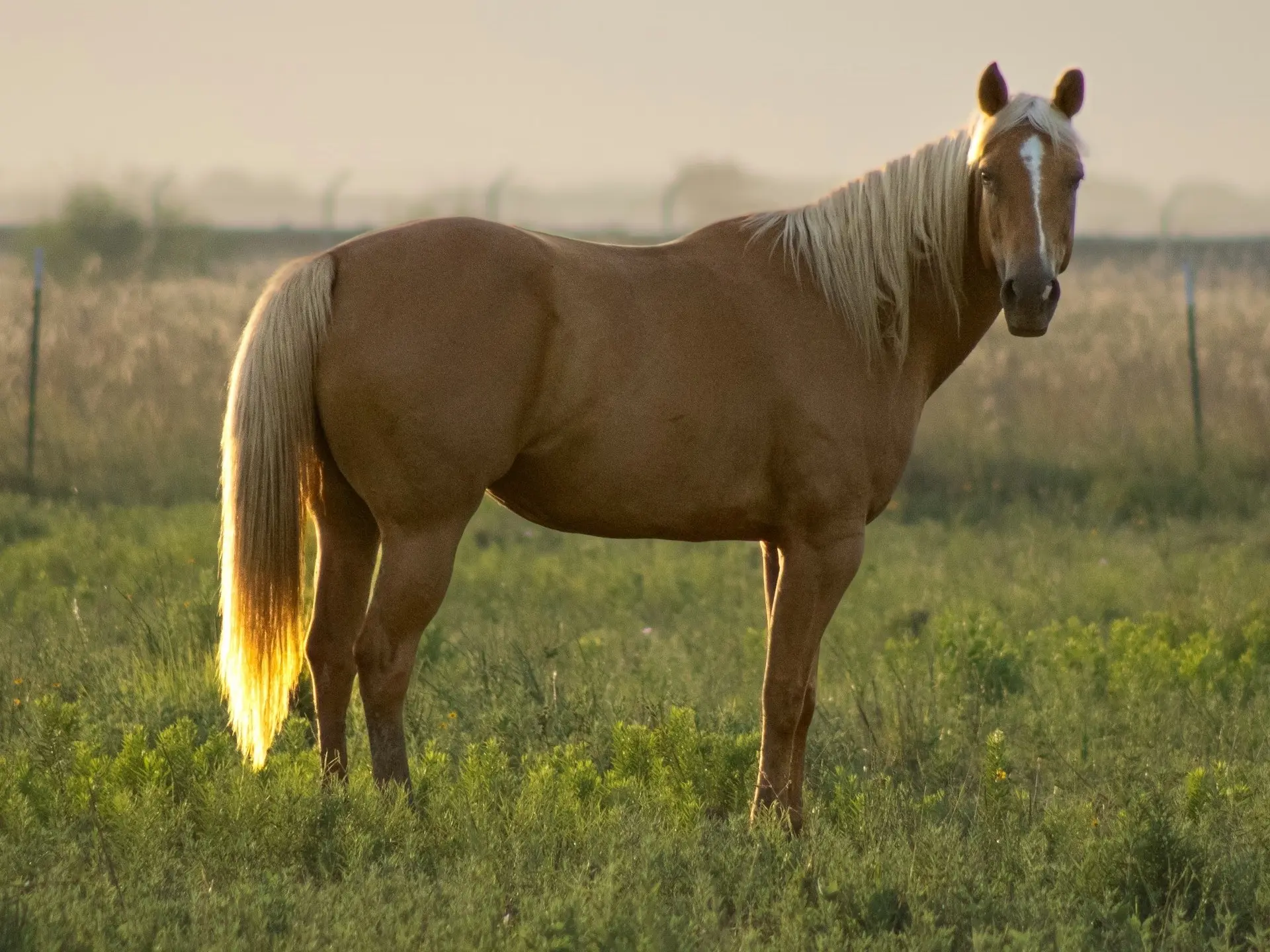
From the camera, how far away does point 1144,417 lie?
11.6 metres

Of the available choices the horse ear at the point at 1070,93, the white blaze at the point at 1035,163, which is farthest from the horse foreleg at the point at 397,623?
the horse ear at the point at 1070,93

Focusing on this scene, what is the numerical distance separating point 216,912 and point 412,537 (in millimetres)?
1190

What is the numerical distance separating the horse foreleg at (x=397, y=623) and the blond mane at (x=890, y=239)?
1.37 m

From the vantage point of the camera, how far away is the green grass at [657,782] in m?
3.11

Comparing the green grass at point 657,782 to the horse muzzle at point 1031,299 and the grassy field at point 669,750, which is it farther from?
the horse muzzle at point 1031,299

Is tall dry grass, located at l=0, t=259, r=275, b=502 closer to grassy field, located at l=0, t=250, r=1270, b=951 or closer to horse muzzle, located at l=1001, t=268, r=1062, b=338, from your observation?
grassy field, located at l=0, t=250, r=1270, b=951

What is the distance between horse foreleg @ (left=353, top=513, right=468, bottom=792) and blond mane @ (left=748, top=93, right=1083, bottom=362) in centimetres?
137

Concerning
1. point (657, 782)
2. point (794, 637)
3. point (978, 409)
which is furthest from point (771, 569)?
point (978, 409)

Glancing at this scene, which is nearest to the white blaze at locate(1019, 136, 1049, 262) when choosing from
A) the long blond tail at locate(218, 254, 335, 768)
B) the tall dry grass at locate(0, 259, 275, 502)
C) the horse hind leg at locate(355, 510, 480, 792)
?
the horse hind leg at locate(355, 510, 480, 792)

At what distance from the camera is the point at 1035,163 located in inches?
153

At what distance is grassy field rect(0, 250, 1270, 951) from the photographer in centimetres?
314

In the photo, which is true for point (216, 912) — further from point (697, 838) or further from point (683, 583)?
point (683, 583)

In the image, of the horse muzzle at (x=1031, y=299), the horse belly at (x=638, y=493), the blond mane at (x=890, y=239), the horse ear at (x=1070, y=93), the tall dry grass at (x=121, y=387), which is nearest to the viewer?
the horse muzzle at (x=1031, y=299)

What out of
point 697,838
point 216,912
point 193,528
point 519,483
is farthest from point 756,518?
point 193,528
